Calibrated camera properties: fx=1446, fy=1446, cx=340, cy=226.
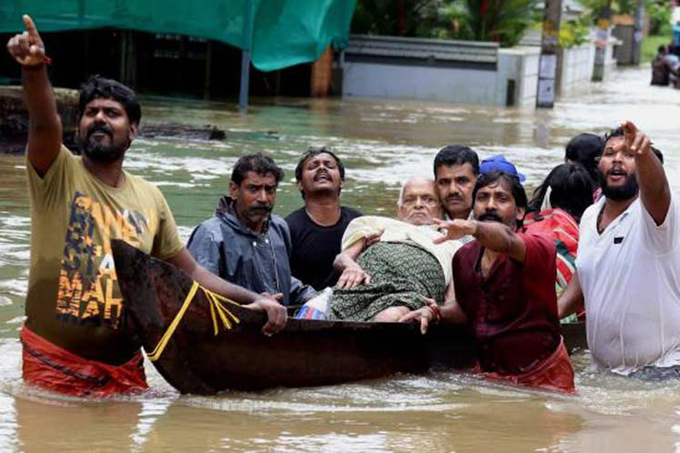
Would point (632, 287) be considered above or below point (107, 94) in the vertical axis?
below

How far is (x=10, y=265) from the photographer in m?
10.0

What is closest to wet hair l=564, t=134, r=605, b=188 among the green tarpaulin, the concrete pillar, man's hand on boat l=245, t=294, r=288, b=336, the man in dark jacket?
the man in dark jacket

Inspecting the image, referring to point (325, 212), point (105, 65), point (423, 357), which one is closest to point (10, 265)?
point (325, 212)

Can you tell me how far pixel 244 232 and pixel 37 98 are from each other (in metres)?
1.76

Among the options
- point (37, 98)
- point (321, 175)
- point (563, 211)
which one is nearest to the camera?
point (37, 98)

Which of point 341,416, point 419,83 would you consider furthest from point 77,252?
point 419,83

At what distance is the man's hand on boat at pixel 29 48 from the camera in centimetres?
557

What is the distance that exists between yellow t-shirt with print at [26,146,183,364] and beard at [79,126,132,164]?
0.07 m

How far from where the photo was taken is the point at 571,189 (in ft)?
28.2

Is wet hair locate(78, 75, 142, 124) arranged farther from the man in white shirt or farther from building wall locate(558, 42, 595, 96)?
building wall locate(558, 42, 595, 96)

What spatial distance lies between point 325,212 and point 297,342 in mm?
1416

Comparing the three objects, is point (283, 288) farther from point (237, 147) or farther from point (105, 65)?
point (105, 65)

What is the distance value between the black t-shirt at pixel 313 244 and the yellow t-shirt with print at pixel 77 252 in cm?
210

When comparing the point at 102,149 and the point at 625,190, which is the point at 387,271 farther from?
the point at 102,149
